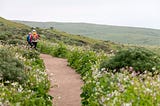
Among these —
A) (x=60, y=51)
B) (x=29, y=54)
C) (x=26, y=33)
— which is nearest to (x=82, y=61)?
(x=29, y=54)

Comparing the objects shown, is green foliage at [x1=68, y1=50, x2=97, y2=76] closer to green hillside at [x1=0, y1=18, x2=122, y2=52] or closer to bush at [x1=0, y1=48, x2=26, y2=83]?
bush at [x1=0, y1=48, x2=26, y2=83]

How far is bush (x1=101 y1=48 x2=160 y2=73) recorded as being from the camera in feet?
52.1

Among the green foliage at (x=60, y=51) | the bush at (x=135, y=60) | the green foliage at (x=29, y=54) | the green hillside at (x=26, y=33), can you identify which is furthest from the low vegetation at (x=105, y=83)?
the green hillside at (x=26, y=33)

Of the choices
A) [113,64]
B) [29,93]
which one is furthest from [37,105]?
[113,64]

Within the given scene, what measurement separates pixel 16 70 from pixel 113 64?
12.4ft

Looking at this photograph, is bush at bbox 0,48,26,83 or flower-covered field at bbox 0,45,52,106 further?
bush at bbox 0,48,26,83

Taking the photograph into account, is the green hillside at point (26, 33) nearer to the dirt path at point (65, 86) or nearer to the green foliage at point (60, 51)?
the green foliage at point (60, 51)

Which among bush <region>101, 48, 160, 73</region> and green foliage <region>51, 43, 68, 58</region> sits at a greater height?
bush <region>101, 48, 160, 73</region>

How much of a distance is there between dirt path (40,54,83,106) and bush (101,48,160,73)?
1.55 metres

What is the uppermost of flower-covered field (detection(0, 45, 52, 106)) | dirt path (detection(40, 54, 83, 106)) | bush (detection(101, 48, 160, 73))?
bush (detection(101, 48, 160, 73))

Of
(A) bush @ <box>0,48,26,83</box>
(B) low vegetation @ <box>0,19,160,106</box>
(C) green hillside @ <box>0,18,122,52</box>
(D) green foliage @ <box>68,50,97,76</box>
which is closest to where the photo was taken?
(B) low vegetation @ <box>0,19,160,106</box>

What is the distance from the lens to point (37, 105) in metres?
10.9

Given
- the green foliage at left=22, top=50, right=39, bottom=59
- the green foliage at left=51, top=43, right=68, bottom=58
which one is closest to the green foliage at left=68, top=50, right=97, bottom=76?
the green foliage at left=22, top=50, right=39, bottom=59

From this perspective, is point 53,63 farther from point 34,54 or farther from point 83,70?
point 83,70
